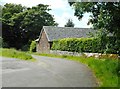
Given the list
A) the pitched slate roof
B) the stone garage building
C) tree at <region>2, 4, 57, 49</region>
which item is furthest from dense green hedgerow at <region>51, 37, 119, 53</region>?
tree at <region>2, 4, 57, 49</region>

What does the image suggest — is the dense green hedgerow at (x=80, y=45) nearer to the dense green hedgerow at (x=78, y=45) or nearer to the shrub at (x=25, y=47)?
the dense green hedgerow at (x=78, y=45)

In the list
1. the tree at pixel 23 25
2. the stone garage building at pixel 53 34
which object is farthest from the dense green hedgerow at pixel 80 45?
the tree at pixel 23 25

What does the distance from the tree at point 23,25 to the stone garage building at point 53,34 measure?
1116 centimetres

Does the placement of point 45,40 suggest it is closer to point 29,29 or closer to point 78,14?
point 29,29

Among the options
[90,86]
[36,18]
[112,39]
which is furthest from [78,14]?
[36,18]

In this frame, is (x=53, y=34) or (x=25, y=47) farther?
(x=25, y=47)

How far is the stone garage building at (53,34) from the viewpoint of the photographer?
202ft

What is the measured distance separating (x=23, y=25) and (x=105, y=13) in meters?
60.1

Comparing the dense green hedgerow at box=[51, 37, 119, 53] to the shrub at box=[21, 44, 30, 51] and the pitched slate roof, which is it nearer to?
the pitched slate roof

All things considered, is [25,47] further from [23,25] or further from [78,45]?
[78,45]

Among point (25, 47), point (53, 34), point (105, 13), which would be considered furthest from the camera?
point (25, 47)

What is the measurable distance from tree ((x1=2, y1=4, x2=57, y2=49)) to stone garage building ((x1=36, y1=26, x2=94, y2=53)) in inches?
439

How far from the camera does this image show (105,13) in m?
18.6

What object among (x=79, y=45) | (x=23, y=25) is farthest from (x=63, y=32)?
(x=79, y=45)
